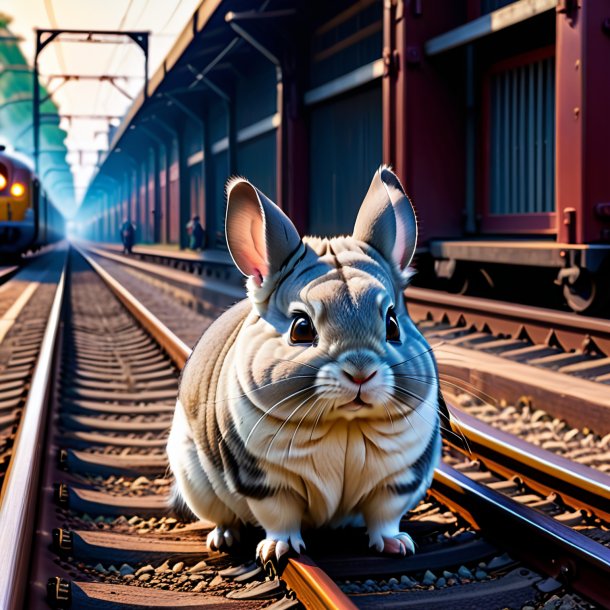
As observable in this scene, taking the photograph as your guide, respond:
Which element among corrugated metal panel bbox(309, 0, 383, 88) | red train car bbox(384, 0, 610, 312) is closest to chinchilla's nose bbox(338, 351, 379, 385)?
red train car bbox(384, 0, 610, 312)

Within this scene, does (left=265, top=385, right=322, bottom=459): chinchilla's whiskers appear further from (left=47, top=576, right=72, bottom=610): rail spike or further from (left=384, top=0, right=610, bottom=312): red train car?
(left=384, top=0, right=610, bottom=312): red train car

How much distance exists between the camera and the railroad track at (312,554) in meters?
2.55

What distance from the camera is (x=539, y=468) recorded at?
3770mm

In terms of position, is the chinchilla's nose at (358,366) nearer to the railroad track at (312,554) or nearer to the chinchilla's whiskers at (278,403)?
the chinchilla's whiskers at (278,403)

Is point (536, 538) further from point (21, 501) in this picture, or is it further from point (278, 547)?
point (21, 501)

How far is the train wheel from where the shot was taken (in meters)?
8.34

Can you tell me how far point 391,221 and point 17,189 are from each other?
1913 centimetres

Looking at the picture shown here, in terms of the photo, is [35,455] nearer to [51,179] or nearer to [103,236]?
[103,236]

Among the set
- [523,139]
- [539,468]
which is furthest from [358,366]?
[523,139]

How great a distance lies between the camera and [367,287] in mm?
2260

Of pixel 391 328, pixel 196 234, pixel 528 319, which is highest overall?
pixel 196 234

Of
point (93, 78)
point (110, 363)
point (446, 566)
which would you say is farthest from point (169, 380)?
point (93, 78)

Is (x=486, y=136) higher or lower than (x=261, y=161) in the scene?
lower

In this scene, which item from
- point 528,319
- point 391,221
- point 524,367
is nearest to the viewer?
point 391,221
